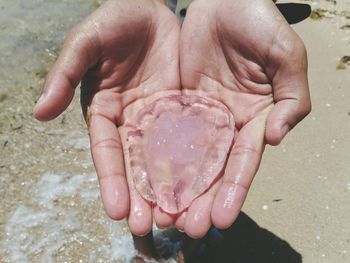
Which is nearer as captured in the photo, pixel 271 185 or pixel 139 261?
pixel 139 261

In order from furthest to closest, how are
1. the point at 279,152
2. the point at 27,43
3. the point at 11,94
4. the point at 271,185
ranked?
1. the point at 27,43
2. the point at 11,94
3. the point at 279,152
4. the point at 271,185

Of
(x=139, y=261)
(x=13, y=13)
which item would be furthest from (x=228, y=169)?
(x=13, y=13)

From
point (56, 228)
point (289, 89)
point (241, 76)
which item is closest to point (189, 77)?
point (241, 76)

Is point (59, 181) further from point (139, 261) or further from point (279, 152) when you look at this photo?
point (279, 152)

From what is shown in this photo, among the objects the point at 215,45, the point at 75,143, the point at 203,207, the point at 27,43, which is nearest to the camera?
the point at 203,207

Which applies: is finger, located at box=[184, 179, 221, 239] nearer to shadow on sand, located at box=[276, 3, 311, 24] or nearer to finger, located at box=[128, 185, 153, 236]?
finger, located at box=[128, 185, 153, 236]

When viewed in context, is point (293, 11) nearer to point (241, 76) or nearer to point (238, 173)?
point (241, 76)
